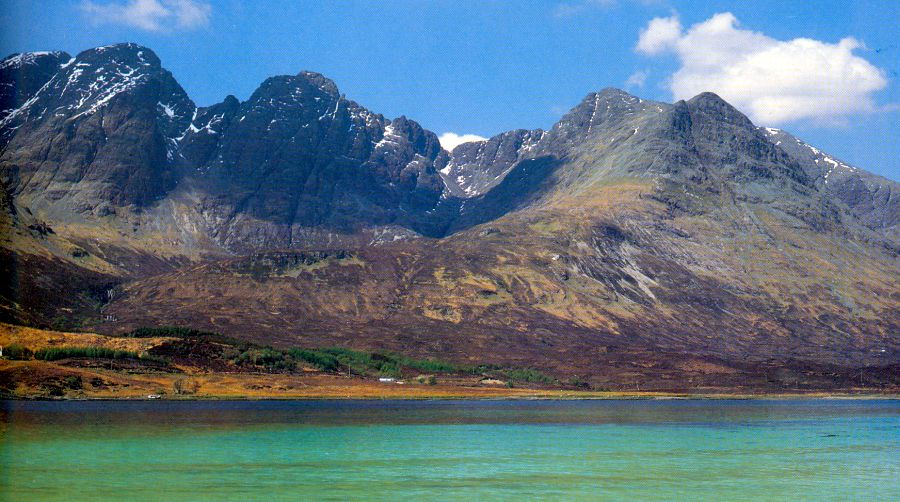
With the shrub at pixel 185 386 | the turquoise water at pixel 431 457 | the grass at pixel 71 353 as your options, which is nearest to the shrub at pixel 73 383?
the grass at pixel 71 353

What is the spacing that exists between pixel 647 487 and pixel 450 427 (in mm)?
60337

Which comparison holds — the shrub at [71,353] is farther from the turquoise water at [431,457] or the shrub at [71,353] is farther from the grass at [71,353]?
the turquoise water at [431,457]

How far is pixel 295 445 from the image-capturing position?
303 ft

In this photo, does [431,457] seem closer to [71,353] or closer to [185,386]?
[185,386]

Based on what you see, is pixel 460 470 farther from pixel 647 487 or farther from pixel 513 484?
pixel 647 487

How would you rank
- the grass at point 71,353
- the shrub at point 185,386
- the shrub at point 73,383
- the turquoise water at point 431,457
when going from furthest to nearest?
the shrub at point 185,386 < the grass at point 71,353 < the shrub at point 73,383 < the turquoise water at point 431,457

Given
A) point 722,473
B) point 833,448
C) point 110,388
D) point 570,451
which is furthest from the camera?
point 110,388

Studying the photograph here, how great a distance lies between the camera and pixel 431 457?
83062 millimetres

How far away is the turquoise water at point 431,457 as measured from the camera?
6116 centimetres

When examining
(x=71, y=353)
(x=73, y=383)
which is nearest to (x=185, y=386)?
(x=73, y=383)

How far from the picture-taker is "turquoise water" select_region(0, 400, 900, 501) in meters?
61.2

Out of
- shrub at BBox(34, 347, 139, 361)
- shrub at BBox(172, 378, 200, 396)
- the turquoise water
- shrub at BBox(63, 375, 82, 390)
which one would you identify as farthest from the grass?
the turquoise water

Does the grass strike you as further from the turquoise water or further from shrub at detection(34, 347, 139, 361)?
the turquoise water

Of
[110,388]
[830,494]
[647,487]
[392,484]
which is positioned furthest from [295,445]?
[110,388]
